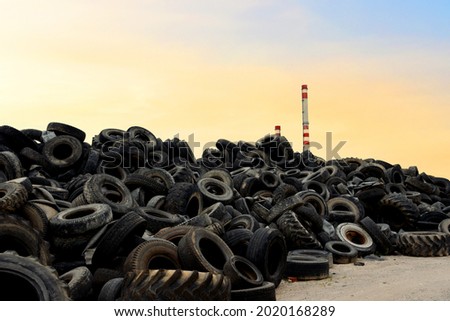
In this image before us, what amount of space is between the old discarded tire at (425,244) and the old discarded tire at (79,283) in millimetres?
7802

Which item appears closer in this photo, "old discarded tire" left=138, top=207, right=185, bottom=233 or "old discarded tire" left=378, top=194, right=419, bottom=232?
"old discarded tire" left=138, top=207, right=185, bottom=233

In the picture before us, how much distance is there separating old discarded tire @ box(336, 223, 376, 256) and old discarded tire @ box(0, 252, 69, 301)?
746 centimetres

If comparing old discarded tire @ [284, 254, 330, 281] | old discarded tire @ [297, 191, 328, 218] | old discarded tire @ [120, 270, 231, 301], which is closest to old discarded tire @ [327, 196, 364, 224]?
old discarded tire @ [297, 191, 328, 218]

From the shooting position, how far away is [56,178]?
14.5 meters

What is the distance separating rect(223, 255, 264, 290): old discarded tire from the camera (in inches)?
266

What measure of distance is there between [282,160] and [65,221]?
13267 mm

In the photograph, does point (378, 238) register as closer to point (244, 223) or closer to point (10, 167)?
point (244, 223)

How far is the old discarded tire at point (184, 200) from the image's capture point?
11156 mm

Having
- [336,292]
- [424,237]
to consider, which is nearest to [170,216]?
[336,292]

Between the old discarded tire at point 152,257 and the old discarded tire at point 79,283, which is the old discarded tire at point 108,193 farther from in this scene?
the old discarded tire at point 152,257

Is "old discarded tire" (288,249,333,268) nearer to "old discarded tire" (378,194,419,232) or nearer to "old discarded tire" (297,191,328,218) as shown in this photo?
"old discarded tire" (297,191,328,218)

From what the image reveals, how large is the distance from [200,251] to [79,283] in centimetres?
168

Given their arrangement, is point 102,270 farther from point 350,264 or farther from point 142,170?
point 142,170
